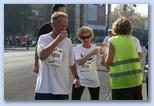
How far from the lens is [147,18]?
289 centimetres

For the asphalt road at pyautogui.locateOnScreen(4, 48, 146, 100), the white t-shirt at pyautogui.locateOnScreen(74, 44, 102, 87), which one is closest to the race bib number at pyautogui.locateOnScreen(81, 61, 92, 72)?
the white t-shirt at pyautogui.locateOnScreen(74, 44, 102, 87)

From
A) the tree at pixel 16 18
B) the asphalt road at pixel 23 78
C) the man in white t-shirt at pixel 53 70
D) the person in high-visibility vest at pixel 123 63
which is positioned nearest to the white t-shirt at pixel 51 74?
the man in white t-shirt at pixel 53 70

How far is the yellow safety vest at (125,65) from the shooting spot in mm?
2342

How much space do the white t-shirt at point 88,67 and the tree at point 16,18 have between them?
2.11 feet

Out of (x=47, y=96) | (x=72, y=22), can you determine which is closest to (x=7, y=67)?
(x=72, y=22)

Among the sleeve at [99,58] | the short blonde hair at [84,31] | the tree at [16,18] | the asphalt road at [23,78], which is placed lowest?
the asphalt road at [23,78]

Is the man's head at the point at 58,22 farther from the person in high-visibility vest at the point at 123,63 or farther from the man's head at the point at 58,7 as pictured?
the man's head at the point at 58,7

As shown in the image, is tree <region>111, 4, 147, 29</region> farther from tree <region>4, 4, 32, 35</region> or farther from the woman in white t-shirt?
tree <region>4, 4, 32, 35</region>

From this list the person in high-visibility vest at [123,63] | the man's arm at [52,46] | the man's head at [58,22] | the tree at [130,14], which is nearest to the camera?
the man's arm at [52,46]

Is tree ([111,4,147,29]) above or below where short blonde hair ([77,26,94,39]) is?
above

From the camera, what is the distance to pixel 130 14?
9.80ft

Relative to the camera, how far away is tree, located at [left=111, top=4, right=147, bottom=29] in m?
2.90

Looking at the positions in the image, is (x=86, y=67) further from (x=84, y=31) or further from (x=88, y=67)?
(x=84, y=31)

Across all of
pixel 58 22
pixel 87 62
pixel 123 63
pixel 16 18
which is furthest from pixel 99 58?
pixel 16 18
